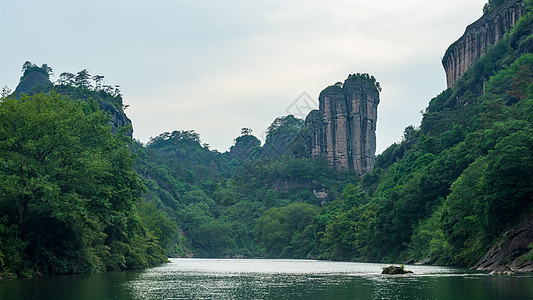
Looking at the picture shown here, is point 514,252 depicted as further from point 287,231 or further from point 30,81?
point 30,81

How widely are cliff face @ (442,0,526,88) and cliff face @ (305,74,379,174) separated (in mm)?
46985

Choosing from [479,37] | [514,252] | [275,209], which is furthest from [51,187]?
[275,209]

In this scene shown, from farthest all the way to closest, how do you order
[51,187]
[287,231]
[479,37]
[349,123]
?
1. [349,123]
2. [287,231]
3. [479,37]
4. [51,187]

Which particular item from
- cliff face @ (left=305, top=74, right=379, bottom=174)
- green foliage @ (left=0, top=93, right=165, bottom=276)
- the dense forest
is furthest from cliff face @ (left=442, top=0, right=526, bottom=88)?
green foliage @ (left=0, top=93, right=165, bottom=276)

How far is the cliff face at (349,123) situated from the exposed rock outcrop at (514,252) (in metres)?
148

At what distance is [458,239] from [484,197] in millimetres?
11765

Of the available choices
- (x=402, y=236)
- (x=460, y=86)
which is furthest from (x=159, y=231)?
(x=460, y=86)

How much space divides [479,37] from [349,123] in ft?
233

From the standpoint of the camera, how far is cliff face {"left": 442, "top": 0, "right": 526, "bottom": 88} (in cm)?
11806

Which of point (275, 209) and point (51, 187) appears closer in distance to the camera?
point (51, 187)

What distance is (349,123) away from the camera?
19575 centimetres

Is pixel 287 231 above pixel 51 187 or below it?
above

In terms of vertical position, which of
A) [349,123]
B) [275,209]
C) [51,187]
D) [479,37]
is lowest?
[51,187]

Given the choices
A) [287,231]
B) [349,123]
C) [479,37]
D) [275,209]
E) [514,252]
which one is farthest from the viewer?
[349,123]
